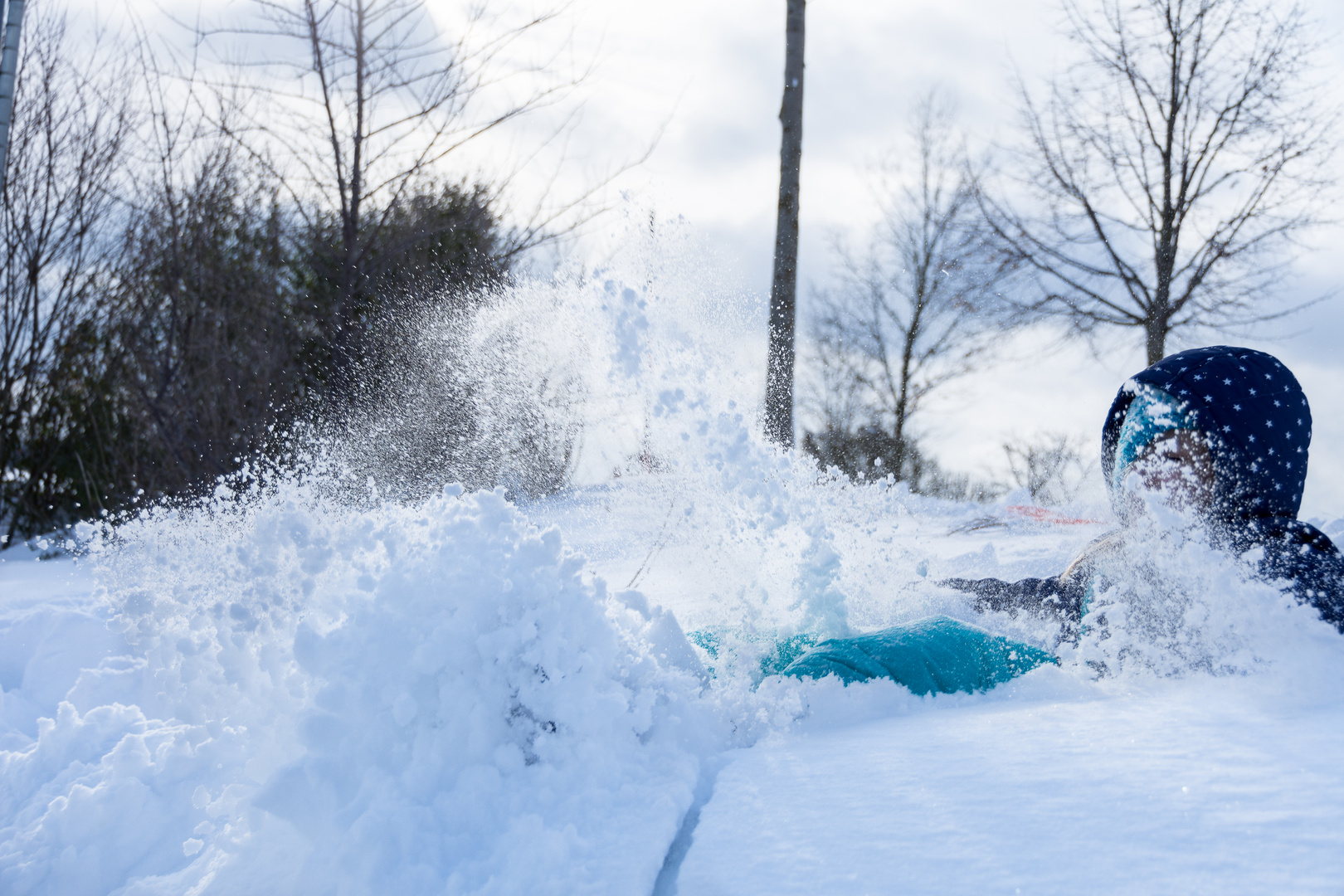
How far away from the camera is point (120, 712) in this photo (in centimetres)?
198

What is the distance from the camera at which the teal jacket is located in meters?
1.93

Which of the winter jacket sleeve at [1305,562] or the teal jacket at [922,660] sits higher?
the winter jacket sleeve at [1305,562]

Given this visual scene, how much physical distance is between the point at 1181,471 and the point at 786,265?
4807 mm

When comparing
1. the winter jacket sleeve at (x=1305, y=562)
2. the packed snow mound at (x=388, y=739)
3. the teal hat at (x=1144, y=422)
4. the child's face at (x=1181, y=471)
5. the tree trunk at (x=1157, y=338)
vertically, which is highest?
the tree trunk at (x=1157, y=338)

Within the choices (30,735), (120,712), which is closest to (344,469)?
(30,735)

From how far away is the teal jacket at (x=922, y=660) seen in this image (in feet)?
6.32

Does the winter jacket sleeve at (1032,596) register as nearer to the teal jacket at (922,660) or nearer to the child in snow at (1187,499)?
the child in snow at (1187,499)

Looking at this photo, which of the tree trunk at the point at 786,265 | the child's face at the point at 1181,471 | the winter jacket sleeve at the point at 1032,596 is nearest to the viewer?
the child's face at the point at 1181,471

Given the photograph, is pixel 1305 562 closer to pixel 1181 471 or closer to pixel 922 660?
pixel 1181 471

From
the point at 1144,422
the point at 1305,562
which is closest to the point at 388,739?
the point at 1305,562

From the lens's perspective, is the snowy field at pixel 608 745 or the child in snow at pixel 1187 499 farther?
the child in snow at pixel 1187 499

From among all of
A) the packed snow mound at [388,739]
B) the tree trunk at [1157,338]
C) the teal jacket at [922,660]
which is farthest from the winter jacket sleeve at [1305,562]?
the tree trunk at [1157,338]

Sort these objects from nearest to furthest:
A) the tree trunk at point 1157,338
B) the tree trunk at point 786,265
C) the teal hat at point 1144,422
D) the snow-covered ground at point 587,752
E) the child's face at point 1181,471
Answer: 1. the snow-covered ground at point 587,752
2. the child's face at point 1181,471
3. the teal hat at point 1144,422
4. the tree trunk at point 786,265
5. the tree trunk at point 1157,338

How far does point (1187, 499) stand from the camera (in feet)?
7.72
